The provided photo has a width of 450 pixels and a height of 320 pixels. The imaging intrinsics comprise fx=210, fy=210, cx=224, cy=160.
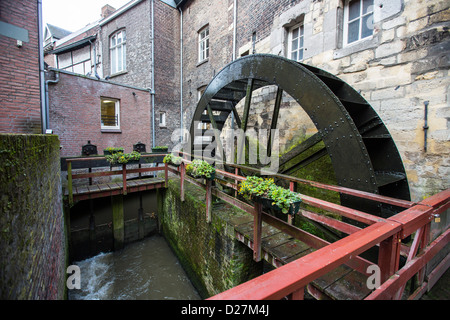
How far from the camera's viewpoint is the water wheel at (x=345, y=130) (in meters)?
2.20

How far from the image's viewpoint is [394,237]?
1.21 meters

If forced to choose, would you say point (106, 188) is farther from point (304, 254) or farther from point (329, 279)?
point (329, 279)

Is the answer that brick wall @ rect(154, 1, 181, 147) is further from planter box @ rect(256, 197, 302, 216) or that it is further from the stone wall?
planter box @ rect(256, 197, 302, 216)

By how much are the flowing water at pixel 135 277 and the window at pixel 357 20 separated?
522 cm

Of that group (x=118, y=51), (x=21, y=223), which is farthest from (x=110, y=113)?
(x=21, y=223)

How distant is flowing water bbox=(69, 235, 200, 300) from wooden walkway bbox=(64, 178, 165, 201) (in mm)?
1483

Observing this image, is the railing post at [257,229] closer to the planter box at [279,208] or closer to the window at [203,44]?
the planter box at [279,208]

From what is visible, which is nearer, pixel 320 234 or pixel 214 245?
pixel 214 245

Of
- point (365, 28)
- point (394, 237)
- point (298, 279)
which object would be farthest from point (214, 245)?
point (365, 28)

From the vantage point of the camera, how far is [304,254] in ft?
7.32

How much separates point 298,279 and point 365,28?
4088 millimetres

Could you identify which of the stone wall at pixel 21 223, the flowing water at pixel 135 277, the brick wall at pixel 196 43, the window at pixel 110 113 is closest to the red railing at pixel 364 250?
the stone wall at pixel 21 223
